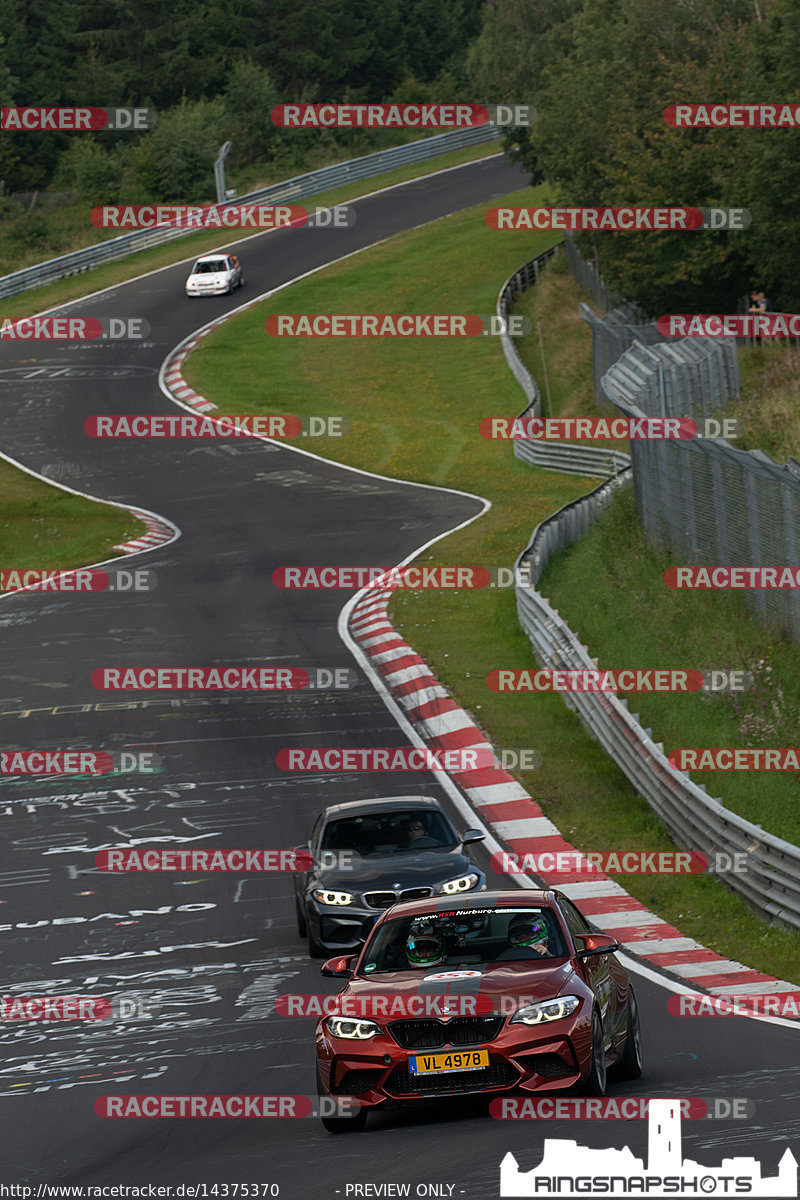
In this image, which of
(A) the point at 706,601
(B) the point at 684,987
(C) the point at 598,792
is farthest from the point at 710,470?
(B) the point at 684,987

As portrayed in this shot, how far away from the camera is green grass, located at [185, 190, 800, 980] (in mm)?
17875

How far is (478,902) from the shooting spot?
34.0 ft

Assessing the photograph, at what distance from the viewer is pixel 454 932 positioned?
10133mm

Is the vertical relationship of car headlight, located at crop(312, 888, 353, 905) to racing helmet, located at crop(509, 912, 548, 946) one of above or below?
below

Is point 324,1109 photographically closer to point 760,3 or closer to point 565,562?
point 565,562

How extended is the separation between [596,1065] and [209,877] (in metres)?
8.63

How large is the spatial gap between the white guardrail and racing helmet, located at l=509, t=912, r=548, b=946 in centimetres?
436

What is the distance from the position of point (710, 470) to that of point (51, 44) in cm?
7803

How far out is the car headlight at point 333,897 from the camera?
13906 millimetres
